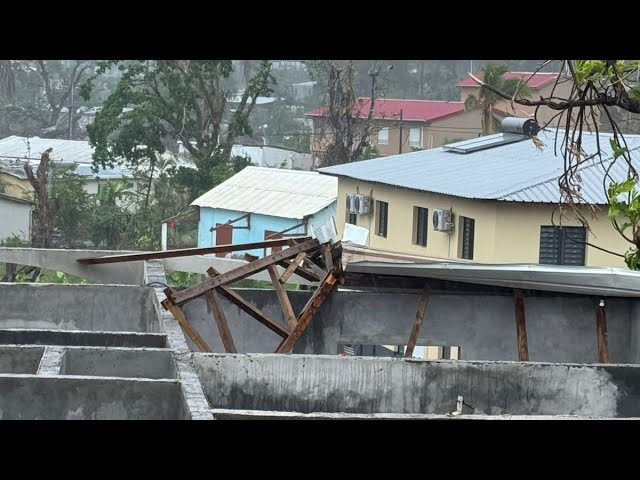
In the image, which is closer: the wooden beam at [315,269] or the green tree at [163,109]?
the wooden beam at [315,269]

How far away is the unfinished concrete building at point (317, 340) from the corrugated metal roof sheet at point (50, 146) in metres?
32.9

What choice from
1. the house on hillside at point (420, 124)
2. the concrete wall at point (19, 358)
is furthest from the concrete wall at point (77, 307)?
the house on hillside at point (420, 124)

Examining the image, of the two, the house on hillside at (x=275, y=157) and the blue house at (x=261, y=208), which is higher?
the house on hillside at (x=275, y=157)

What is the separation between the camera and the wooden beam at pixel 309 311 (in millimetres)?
13211

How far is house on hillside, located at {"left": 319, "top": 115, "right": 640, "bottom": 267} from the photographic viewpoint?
95.2ft

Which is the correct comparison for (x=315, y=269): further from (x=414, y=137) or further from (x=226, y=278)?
(x=414, y=137)

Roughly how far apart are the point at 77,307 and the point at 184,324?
2.72 m

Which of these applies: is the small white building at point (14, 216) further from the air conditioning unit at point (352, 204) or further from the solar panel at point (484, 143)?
the solar panel at point (484, 143)

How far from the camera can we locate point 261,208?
3869 cm
